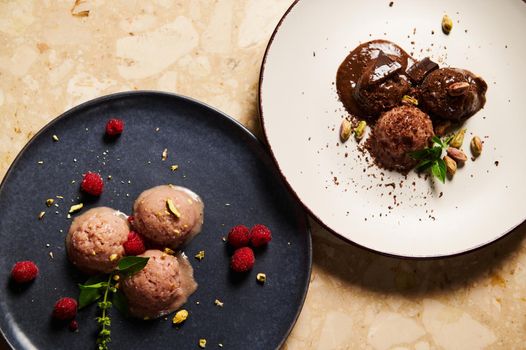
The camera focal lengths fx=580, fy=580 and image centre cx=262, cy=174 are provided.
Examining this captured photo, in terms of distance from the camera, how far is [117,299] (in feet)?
5.51

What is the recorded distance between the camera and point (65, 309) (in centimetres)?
165

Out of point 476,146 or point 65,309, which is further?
point 476,146

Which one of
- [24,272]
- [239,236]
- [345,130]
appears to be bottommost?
[24,272]

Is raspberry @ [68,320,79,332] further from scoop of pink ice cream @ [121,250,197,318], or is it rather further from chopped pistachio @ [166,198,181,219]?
chopped pistachio @ [166,198,181,219]

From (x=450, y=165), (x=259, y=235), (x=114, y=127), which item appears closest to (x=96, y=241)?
(x=114, y=127)

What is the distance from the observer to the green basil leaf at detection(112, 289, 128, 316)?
1680 mm

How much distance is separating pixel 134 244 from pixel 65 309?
0.27 m

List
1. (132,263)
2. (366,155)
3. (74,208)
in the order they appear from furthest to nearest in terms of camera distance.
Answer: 1. (366,155)
2. (74,208)
3. (132,263)

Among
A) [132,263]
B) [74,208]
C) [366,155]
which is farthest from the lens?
[366,155]

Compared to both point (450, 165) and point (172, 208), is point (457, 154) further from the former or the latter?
point (172, 208)

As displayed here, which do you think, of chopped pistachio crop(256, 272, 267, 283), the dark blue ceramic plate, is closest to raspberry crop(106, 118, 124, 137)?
the dark blue ceramic plate

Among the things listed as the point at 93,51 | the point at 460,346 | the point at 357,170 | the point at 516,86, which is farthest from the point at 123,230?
the point at 516,86

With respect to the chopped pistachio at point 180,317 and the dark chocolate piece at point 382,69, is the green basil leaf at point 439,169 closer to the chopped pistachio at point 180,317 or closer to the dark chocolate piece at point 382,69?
the dark chocolate piece at point 382,69

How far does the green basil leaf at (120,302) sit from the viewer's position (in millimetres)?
1680
